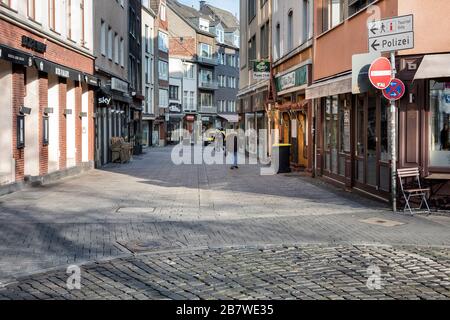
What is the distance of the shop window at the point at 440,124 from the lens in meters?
12.7

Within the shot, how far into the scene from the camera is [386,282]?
6.89 m

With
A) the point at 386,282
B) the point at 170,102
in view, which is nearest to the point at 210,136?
the point at 170,102

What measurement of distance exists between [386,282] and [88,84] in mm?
20184

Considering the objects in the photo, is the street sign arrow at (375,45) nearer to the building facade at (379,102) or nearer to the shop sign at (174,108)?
the building facade at (379,102)

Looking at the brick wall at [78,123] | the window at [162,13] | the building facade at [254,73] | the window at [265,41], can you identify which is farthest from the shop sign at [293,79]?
the window at [162,13]

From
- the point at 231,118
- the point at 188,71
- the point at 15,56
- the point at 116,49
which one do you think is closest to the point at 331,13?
the point at 15,56

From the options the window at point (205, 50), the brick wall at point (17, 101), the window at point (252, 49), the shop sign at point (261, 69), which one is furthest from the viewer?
the window at point (205, 50)

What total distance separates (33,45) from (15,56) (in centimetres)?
226

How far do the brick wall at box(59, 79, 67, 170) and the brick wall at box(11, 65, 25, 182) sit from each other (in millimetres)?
4394

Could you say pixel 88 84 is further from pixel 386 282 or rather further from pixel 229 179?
pixel 386 282

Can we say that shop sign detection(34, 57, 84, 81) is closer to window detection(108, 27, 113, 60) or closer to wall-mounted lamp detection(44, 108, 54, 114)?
wall-mounted lamp detection(44, 108, 54, 114)

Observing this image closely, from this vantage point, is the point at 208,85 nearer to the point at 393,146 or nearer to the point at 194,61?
the point at 194,61

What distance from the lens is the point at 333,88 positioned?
15.9 metres

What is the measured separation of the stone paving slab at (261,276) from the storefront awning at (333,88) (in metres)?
6.63
